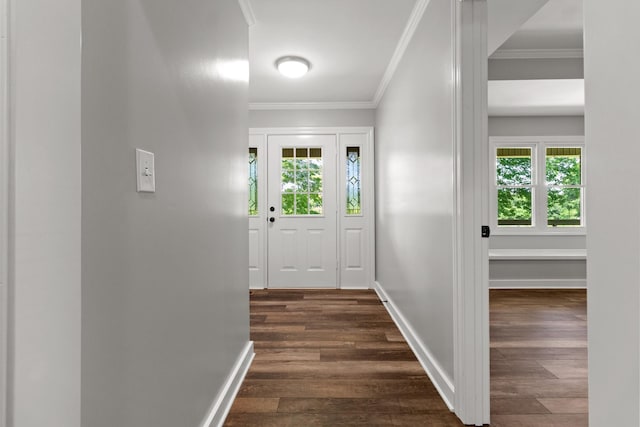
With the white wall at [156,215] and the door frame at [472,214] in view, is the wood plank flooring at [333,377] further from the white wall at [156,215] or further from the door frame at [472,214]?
the white wall at [156,215]

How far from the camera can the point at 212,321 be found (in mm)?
1684

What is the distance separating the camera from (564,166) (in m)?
5.03

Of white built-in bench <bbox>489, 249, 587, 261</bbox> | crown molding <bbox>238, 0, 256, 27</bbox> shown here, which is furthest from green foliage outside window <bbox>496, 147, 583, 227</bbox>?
crown molding <bbox>238, 0, 256, 27</bbox>

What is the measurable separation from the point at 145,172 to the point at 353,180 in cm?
386

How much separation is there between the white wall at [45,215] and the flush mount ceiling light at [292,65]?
2.88 meters

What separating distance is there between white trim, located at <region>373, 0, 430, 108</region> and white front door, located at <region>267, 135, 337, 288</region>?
114cm

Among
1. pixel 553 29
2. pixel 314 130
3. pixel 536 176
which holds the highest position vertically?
pixel 553 29

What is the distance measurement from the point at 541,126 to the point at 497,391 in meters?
4.19

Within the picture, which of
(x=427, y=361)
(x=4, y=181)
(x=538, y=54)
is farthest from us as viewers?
(x=538, y=54)

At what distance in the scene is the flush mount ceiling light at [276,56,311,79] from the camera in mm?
3289

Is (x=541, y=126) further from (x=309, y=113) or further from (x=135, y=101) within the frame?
(x=135, y=101)

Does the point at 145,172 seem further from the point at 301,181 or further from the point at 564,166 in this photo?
the point at 564,166

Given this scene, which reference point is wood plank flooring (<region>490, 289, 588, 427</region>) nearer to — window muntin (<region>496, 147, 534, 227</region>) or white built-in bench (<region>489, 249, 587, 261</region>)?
white built-in bench (<region>489, 249, 587, 261</region>)

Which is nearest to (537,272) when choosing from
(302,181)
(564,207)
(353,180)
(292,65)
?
(564,207)
